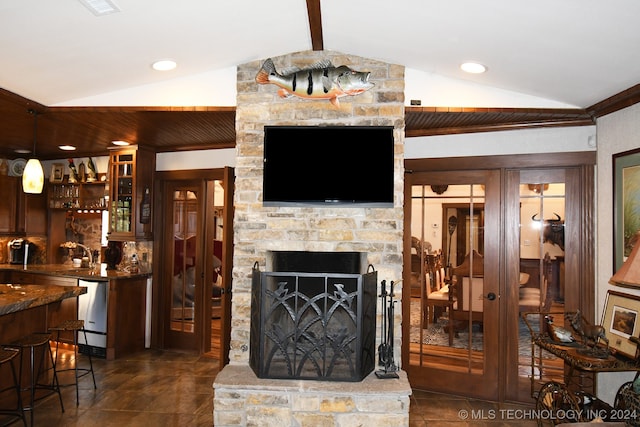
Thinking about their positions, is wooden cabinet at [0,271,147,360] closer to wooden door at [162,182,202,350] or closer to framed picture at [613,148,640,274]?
wooden door at [162,182,202,350]

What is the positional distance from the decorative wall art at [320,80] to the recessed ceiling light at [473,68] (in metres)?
0.66

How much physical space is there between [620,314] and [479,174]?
154 cm

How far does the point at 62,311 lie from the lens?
5.17m

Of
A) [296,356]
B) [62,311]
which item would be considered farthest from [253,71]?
[62,311]

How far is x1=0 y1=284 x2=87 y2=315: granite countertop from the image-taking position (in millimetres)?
3207

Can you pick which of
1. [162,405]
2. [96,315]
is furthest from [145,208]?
[162,405]

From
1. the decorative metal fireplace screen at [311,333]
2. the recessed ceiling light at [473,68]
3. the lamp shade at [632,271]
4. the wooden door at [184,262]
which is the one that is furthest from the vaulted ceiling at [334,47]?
the wooden door at [184,262]

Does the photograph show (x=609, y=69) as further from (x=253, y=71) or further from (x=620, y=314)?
(x=253, y=71)

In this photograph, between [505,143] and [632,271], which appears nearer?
[632,271]

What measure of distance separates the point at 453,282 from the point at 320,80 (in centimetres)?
224

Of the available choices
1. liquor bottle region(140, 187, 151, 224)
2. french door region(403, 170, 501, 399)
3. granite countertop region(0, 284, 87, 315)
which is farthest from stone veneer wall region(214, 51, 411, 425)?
liquor bottle region(140, 187, 151, 224)

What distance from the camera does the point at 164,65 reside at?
3.32 meters

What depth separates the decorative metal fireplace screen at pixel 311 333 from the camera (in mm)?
3031

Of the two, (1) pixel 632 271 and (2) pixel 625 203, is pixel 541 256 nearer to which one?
(2) pixel 625 203
